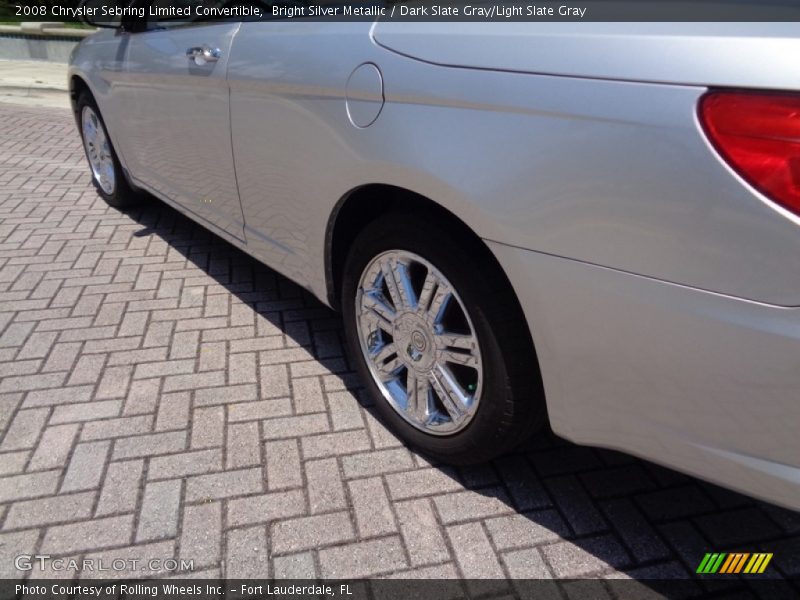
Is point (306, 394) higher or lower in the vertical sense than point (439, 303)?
lower

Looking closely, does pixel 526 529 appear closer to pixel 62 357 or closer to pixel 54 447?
pixel 54 447

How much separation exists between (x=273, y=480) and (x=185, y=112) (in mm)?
1752

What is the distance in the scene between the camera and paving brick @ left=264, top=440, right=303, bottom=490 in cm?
216

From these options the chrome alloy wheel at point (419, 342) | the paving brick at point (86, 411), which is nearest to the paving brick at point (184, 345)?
the paving brick at point (86, 411)

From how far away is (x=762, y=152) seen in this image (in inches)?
47.3

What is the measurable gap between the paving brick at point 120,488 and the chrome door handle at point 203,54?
159 centimetres

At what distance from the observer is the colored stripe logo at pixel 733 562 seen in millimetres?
1864

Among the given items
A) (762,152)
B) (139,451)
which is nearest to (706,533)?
(762,152)

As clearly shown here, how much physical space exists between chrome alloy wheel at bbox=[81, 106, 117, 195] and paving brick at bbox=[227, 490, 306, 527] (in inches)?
128

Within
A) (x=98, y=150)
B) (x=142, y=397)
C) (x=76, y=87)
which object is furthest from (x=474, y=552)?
(x=76, y=87)

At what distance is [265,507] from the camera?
2059mm

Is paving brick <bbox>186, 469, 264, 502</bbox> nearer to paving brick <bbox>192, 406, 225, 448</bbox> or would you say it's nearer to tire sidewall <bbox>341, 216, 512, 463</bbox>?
paving brick <bbox>192, 406, 225, 448</bbox>

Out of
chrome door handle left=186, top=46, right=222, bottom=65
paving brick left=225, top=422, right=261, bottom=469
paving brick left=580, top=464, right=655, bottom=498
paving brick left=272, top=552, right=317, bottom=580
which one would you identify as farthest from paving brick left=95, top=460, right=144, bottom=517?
chrome door handle left=186, top=46, right=222, bottom=65

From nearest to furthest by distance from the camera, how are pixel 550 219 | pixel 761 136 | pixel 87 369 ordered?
pixel 761 136 < pixel 550 219 < pixel 87 369
